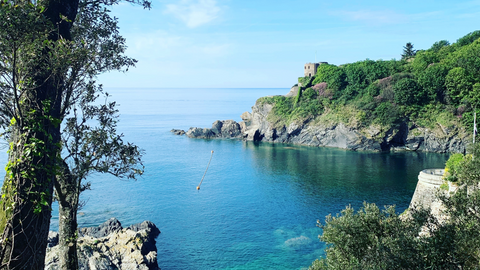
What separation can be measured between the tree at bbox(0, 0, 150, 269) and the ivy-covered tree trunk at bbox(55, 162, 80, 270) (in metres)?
2.31

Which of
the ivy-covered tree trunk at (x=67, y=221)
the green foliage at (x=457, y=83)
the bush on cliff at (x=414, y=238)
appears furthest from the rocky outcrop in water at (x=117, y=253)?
the green foliage at (x=457, y=83)

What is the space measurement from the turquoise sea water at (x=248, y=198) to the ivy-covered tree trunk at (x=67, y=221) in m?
22.5

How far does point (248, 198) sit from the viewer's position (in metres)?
52.3

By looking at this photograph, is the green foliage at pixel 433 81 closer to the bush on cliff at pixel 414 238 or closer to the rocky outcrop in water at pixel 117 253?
the bush on cliff at pixel 414 238

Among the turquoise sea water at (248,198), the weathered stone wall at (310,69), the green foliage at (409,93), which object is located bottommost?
the turquoise sea water at (248,198)

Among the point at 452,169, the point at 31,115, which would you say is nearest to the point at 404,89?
the point at 452,169

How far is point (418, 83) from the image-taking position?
83375 mm

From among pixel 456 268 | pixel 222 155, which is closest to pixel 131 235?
pixel 456 268

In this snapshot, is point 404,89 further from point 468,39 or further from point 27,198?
point 27,198

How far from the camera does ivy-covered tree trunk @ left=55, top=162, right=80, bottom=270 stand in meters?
11.0

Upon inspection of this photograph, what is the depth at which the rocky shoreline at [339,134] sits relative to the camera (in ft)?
261

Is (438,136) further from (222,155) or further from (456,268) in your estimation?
(456,268)

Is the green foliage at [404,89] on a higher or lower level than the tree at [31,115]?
higher

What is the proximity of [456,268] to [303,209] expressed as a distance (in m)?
34.2
